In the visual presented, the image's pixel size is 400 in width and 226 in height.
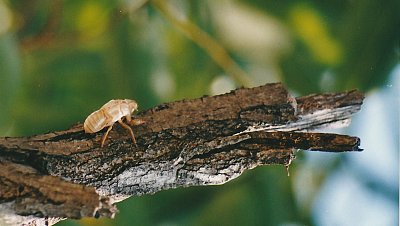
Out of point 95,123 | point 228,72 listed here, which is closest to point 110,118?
point 95,123

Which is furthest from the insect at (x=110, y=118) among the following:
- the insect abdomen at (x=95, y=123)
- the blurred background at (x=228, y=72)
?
the blurred background at (x=228, y=72)

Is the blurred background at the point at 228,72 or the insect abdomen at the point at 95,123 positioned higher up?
the blurred background at the point at 228,72

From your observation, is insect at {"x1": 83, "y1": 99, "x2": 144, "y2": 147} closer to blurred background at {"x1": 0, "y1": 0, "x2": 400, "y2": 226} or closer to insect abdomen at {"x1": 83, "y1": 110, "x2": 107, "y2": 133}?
insect abdomen at {"x1": 83, "y1": 110, "x2": 107, "y2": 133}

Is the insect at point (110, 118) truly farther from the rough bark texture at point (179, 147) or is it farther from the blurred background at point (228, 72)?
the blurred background at point (228, 72)

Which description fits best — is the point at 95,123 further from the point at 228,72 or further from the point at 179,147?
the point at 228,72

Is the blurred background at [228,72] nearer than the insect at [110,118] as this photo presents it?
No

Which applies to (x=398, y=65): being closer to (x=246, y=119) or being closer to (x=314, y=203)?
(x=314, y=203)
